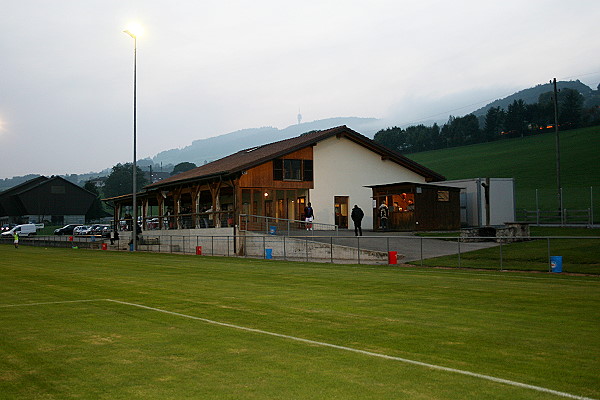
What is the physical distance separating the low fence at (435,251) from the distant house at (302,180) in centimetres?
563

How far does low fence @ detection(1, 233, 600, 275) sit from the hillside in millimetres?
29552

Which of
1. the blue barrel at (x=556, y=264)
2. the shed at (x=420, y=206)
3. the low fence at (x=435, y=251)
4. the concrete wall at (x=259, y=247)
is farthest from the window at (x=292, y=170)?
the blue barrel at (x=556, y=264)

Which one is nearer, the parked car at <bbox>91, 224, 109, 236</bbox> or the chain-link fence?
the chain-link fence

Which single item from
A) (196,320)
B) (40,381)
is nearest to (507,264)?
(196,320)

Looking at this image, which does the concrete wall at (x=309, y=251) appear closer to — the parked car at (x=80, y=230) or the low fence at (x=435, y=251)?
the low fence at (x=435, y=251)

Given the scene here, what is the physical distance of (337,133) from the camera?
4884 centimetres

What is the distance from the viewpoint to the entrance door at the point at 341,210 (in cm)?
4934

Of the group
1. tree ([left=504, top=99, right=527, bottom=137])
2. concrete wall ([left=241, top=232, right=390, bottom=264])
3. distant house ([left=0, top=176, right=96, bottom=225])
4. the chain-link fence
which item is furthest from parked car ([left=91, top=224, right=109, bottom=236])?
tree ([left=504, top=99, right=527, bottom=137])

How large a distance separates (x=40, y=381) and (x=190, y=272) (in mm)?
16304

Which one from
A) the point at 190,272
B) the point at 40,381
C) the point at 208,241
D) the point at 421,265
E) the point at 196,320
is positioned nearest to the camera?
the point at 40,381

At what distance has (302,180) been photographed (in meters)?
47.6

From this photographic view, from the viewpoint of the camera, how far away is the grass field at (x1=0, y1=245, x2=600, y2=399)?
6.52m

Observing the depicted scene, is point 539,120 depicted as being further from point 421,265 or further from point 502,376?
point 502,376

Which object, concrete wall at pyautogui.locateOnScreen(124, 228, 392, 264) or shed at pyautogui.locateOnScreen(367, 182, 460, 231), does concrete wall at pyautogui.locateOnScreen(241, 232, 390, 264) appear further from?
shed at pyautogui.locateOnScreen(367, 182, 460, 231)
